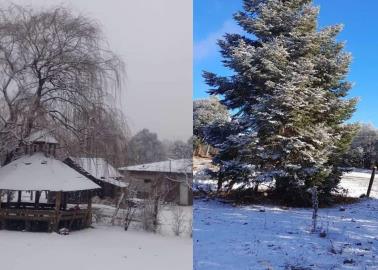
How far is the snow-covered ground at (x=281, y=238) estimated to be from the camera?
194 cm

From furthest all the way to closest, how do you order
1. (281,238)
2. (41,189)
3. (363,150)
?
(41,189) → (281,238) → (363,150)

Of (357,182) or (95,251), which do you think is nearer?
(357,182)

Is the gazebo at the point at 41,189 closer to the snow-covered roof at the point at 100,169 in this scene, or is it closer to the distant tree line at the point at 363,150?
the snow-covered roof at the point at 100,169

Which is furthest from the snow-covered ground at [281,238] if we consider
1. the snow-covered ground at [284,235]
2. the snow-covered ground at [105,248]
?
the snow-covered ground at [105,248]

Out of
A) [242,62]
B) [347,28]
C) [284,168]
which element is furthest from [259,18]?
[284,168]

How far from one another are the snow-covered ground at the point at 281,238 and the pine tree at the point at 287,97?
6.1 inches

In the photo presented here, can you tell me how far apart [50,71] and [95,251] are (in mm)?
918

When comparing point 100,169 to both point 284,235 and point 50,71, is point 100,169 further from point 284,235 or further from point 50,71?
point 284,235

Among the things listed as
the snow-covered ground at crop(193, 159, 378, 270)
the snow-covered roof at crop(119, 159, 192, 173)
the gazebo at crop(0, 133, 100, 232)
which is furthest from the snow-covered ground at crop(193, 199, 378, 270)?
the gazebo at crop(0, 133, 100, 232)

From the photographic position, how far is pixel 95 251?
209 centimetres

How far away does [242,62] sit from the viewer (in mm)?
2057

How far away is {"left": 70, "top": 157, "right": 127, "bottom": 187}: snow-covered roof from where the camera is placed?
2209mm

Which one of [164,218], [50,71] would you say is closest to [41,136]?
[50,71]

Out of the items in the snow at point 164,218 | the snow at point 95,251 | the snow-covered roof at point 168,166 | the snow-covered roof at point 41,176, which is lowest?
the snow at point 95,251
